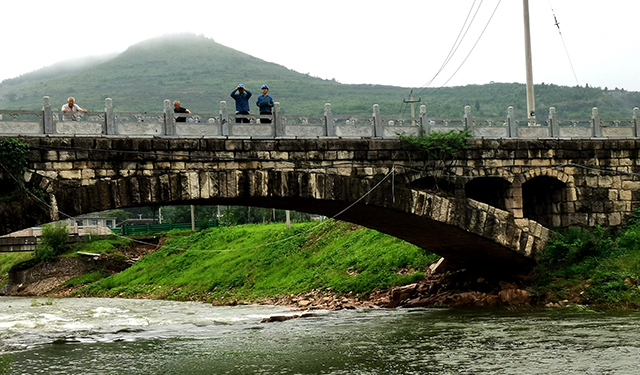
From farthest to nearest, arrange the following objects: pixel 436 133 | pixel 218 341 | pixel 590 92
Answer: pixel 590 92, pixel 436 133, pixel 218 341

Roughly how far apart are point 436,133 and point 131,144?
9.76 metres

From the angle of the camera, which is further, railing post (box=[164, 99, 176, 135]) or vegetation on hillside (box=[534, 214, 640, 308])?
vegetation on hillside (box=[534, 214, 640, 308])

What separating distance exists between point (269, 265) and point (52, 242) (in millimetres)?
24568

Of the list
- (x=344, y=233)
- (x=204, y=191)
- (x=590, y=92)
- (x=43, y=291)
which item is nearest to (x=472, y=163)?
(x=204, y=191)

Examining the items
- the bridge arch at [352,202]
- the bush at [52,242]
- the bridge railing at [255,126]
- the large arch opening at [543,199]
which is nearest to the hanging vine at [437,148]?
the bridge railing at [255,126]

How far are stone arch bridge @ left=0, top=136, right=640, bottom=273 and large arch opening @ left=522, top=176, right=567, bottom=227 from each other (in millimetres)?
52

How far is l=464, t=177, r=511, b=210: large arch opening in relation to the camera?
26.9 m

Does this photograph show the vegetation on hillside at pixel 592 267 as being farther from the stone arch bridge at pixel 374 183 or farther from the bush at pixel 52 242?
the bush at pixel 52 242

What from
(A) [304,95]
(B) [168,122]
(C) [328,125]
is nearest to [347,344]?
(C) [328,125]

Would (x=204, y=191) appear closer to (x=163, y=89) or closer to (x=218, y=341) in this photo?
(x=218, y=341)

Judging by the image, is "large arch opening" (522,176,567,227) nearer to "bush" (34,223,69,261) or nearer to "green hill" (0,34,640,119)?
"bush" (34,223,69,261)

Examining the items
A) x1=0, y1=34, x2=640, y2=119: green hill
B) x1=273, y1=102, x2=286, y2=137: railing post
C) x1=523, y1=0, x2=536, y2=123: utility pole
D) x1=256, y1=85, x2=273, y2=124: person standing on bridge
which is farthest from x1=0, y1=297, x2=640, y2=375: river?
x1=0, y1=34, x2=640, y2=119: green hill

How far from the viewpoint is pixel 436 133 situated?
25219 millimetres

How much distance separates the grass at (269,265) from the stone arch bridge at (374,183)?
13.0 ft
